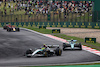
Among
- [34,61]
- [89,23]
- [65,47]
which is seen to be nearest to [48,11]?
[89,23]

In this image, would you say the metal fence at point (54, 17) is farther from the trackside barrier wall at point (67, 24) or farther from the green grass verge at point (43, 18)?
the trackside barrier wall at point (67, 24)

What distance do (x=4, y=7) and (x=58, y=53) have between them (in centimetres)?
4601

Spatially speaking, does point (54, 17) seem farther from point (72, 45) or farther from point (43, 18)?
point (72, 45)

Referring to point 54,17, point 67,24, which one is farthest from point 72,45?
point 54,17

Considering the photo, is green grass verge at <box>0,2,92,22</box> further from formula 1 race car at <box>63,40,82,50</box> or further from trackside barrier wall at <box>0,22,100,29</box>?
formula 1 race car at <box>63,40,82,50</box>

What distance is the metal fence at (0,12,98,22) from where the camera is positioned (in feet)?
157

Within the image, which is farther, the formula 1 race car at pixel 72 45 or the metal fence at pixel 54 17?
the metal fence at pixel 54 17

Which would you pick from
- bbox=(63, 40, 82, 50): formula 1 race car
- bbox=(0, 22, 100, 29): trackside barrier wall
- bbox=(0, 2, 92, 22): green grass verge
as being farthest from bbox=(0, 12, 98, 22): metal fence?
bbox=(63, 40, 82, 50): formula 1 race car

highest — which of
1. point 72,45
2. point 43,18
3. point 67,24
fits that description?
point 43,18

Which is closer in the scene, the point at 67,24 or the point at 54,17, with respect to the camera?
the point at 67,24

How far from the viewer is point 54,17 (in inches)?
2018

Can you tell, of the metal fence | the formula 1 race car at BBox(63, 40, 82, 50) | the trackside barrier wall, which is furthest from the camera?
the metal fence

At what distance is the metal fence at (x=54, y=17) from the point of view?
4784 centimetres

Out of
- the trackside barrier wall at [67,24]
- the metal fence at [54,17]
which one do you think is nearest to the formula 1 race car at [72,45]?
the trackside barrier wall at [67,24]
